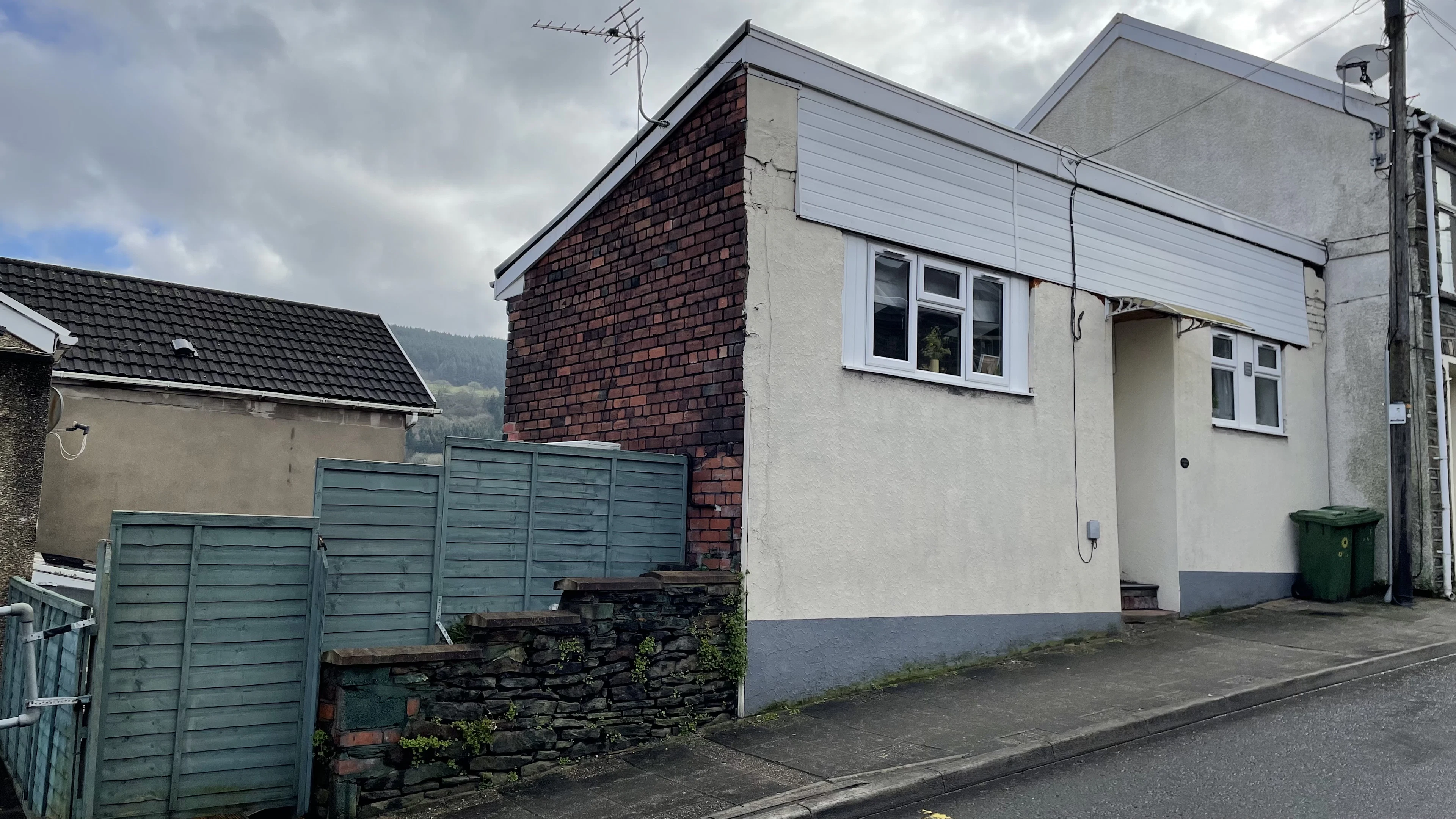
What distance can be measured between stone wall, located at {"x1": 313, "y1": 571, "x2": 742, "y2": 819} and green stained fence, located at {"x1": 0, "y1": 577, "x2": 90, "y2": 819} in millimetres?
1232

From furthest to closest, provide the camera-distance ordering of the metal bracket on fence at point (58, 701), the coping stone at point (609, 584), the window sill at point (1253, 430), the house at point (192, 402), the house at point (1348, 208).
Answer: the house at point (192, 402), the house at point (1348, 208), the window sill at point (1253, 430), the coping stone at point (609, 584), the metal bracket on fence at point (58, 701)

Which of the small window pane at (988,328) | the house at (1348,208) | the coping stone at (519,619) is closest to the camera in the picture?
the coping stone at (519,619)

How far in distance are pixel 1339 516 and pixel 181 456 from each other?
617 inches

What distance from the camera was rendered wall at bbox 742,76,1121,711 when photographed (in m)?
7.42

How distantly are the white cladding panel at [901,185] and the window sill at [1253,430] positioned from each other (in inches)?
160

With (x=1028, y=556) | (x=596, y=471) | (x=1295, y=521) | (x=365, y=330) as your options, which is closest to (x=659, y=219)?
(x=596, y=471)

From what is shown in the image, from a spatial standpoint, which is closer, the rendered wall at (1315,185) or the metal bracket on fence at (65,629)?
the metal bracket on fence at (65,629)

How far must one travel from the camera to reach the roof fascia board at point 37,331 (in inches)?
292

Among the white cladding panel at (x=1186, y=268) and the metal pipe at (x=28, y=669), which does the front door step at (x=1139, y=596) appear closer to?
the white cladding panel at (x=1186, y=268)

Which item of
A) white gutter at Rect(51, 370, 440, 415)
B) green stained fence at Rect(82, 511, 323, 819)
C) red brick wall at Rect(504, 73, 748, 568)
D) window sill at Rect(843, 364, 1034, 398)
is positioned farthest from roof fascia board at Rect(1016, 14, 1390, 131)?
green stained fence at Rect(82, 511, 323, 819)

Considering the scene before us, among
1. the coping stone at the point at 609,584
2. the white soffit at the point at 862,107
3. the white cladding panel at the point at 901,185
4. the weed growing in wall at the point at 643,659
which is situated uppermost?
the white soffit at the point at 862,107

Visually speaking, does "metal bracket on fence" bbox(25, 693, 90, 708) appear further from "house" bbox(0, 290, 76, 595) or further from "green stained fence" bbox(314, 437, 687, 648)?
"house" bbox(0, 290, 76, 595)

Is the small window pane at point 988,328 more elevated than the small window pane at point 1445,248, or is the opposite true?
the small window pane at point 1445,248

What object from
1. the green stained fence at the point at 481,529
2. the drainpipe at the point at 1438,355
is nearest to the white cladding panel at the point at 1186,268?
the drainpipe at the point at 1438,355
